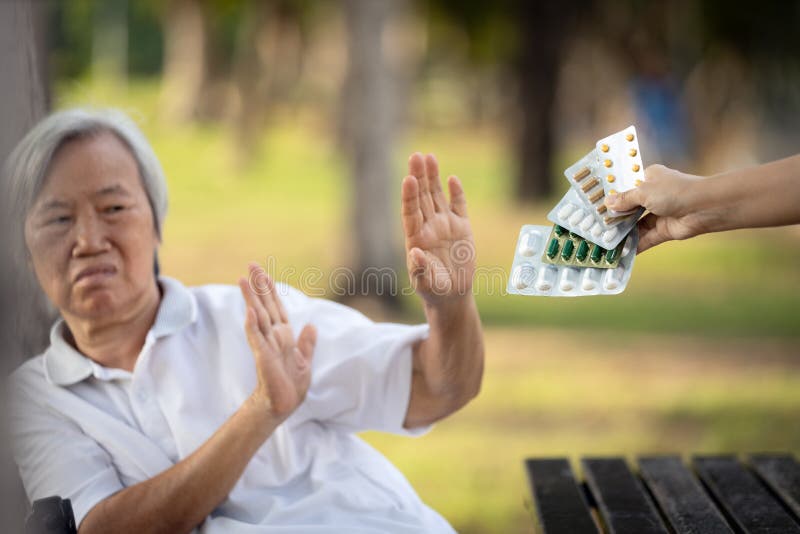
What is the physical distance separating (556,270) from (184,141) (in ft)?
84.8

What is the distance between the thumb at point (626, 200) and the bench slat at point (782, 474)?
1.03m

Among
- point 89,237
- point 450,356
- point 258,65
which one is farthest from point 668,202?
point 258,65

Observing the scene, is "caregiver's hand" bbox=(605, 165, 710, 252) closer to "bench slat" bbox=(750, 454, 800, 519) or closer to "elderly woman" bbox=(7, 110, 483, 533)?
"elderly woman" bbox=(7, 110, 483, 533)

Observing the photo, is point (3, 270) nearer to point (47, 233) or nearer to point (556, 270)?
point (47, 233)

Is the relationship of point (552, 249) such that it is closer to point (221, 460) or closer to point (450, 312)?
point (450, 312)

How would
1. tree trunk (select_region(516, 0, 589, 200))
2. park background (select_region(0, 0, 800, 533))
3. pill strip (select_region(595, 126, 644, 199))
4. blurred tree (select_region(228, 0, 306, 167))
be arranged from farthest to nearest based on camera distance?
blurred tree (select_region(228, 0, 306, 167)) → tree trunk (select_region(516, 0, 589, 200)) → park background (select_region(0, 0, 800, 533)) → pill strip (select_region(595, 126, 644, 199))

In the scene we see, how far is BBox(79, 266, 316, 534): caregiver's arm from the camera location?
105 inches

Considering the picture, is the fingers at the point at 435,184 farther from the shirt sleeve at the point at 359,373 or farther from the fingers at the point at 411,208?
the shirt sleeve at the point at 359,373

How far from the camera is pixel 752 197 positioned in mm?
2328

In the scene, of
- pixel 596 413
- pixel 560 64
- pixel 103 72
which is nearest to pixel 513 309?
pixel 596 413

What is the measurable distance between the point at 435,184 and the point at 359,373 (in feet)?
1.83

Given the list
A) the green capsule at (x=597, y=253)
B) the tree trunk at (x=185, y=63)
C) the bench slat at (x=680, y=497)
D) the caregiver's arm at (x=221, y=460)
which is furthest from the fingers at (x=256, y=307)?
the tree trunk at (x=185, y=63)

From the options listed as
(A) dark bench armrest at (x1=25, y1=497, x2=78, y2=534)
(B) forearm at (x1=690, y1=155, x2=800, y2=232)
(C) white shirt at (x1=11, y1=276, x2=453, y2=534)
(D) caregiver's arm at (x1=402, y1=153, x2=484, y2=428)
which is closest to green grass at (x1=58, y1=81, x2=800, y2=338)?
(C) white shirt at (x1=11, y1=276, x2=453, y2=534)

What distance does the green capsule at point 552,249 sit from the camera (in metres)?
2.65
